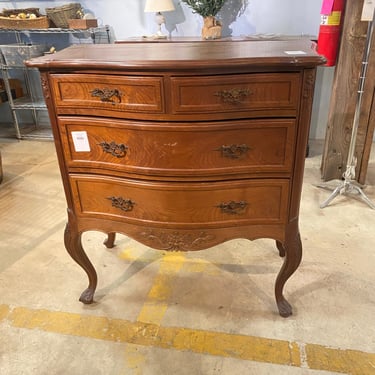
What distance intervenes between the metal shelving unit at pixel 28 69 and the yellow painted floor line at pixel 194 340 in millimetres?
2431

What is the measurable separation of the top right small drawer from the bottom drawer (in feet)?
0.83

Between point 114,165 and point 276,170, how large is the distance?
57 centimetres

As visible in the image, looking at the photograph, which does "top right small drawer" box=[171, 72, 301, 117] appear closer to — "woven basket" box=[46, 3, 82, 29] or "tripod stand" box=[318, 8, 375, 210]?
"tripod stand" box=[318, 8, 375, 210]

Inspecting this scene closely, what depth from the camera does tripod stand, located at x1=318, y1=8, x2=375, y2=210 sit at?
2.27 m

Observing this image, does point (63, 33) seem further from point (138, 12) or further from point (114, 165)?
point (114, 165)

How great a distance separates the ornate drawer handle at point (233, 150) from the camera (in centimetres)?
119

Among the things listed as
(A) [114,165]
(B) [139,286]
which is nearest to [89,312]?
(B) [139,286]

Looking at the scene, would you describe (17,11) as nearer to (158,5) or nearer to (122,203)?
(158,5)

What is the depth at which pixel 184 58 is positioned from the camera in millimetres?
1132

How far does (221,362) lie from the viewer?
1.34 meters

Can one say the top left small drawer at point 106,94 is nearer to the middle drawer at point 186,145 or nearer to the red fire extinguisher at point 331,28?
the middle drawer at point 186,145

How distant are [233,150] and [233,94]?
184mm

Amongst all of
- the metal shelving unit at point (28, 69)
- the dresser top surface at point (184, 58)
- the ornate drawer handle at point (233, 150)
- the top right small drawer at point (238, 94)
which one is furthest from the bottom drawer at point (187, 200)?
the metal shelving unit at point (28, 69)

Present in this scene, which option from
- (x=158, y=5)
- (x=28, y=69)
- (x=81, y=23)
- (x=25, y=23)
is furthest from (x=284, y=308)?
(x=28, y=69)
